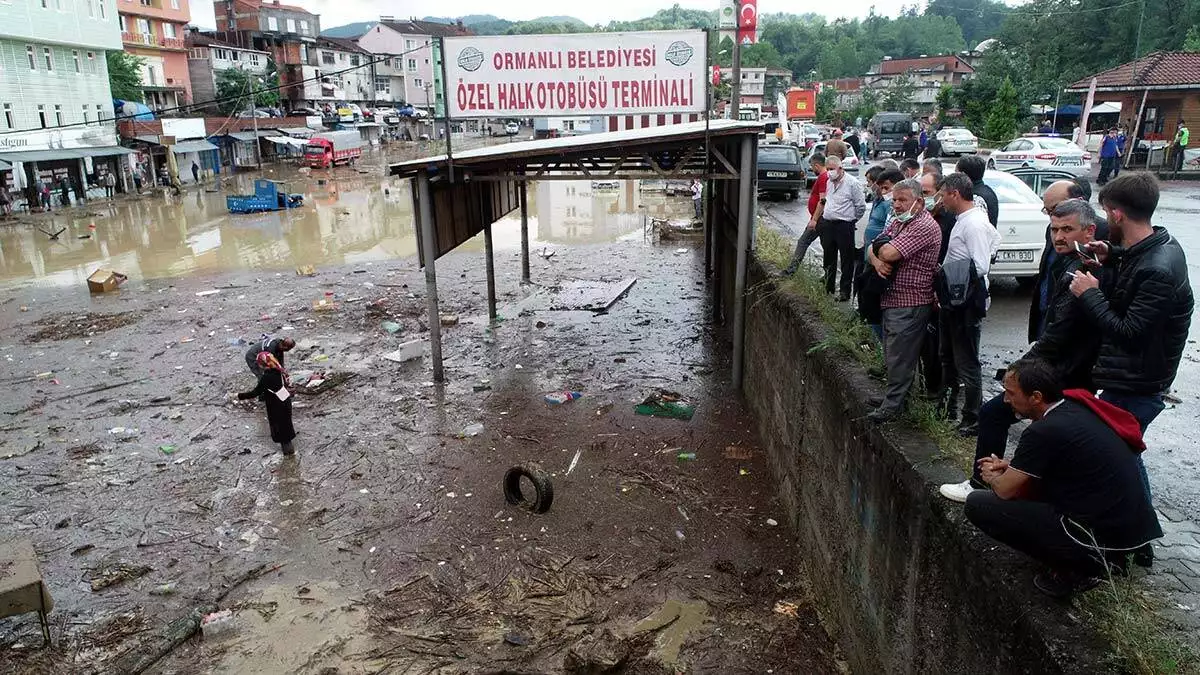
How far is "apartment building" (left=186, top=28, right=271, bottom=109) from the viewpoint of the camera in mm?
62062

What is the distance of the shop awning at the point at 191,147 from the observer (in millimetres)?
40438

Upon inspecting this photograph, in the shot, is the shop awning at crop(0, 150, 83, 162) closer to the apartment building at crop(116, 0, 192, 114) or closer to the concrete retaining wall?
the apartment building at crop(116, 0, 192, 114)

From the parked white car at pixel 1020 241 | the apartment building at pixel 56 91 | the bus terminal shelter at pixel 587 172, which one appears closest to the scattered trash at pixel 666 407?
the bus terminal shelter at pixel 587 172

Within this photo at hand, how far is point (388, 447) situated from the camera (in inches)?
318

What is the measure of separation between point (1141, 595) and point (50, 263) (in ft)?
79.8

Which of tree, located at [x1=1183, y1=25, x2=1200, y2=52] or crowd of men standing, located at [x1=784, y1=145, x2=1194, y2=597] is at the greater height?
tree, located at [x1=1183, y1=25, x2=1200, y2=52]

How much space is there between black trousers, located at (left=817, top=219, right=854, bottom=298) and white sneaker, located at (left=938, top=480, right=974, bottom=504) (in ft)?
12.6

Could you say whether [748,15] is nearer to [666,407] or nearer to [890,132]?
[666,407]

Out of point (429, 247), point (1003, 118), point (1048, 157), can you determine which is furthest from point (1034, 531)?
point (1003, 118)

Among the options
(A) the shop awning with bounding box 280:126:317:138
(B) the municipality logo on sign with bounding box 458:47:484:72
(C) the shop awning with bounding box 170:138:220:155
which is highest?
(A) the shop awning with bounding box 280:126:317:138

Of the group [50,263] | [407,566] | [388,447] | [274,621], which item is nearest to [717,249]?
[388,447]

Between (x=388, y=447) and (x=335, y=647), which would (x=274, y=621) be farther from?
(x=388, y=447)

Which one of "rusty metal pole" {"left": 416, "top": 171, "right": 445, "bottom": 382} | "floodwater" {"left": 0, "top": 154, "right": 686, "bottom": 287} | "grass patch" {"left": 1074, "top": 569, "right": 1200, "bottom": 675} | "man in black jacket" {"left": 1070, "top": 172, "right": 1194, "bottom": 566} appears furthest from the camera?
"floodwater" {"left": 0, "top": 154, "right": 686, "bottom": 287}

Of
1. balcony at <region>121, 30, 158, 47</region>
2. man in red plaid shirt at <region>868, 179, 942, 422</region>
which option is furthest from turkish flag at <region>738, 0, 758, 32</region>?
balcony at <region>121, 30, 158, 47</region>
